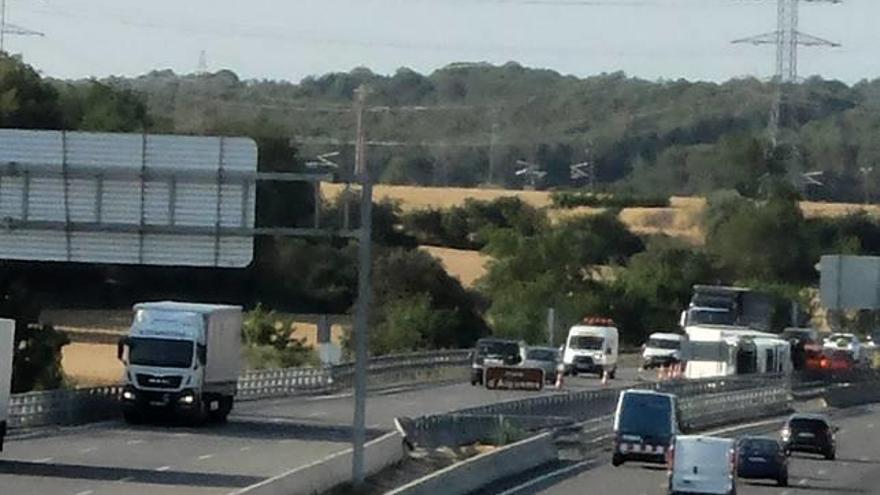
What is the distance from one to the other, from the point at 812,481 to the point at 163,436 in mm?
15177

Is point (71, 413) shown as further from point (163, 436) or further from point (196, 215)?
point (196, 215)

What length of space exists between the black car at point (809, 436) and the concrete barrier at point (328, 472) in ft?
55.5

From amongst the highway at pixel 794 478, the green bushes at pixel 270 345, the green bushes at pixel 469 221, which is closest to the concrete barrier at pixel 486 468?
the highway at pixel 794 478

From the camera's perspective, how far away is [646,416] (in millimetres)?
50062

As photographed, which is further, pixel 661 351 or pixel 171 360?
pixel 661 351

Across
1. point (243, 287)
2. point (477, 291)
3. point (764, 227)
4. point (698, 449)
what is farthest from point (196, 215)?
point (764, 227)

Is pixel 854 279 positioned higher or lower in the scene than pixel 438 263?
higher

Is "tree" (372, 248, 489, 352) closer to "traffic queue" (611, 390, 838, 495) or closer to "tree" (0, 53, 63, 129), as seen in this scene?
"tree" (0, 53, 63, 129)

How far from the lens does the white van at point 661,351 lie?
9394cm

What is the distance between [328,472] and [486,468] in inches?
304

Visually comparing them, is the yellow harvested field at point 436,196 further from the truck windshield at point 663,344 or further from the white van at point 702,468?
the white van at point 702,468

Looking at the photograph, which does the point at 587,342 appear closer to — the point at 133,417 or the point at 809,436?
the point at 809,436

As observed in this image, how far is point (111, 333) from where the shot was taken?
98.9 m

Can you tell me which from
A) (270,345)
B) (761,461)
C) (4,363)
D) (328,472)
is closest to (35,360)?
(270,345)
